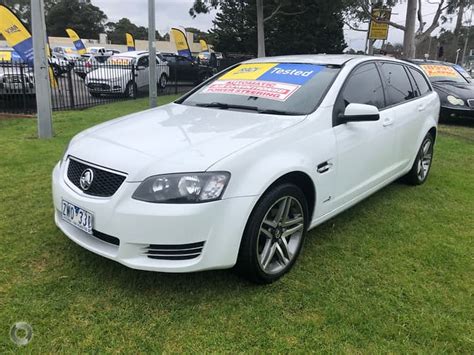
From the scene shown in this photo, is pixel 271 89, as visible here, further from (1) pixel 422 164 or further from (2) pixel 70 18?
(2) pixel 70 18

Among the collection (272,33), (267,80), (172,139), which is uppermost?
(272,33)

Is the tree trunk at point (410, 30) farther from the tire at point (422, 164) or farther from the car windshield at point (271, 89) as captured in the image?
the car windshield at point (271, 89)

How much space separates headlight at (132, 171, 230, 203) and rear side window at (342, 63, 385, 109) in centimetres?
161

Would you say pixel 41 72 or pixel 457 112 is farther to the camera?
pixel 457 112

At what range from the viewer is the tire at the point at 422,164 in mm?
5039

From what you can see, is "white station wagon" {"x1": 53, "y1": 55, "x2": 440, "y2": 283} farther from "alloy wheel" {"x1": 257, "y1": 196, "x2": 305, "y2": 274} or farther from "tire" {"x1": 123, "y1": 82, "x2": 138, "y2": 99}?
"tire" {"x1": 123, "y1": 82, "x2": 138, "y2": 99}

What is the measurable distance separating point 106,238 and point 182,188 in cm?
60

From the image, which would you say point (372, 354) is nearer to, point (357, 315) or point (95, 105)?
point (357, 315)

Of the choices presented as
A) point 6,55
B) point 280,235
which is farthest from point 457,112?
point 6,55

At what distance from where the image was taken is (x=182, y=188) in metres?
2.47

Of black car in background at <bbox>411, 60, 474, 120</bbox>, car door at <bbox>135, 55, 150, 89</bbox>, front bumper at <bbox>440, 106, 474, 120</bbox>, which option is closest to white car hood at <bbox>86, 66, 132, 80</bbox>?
car door at <bbox>135, 55, 150, 89</bbox>

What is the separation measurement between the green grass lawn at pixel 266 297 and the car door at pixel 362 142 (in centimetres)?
46

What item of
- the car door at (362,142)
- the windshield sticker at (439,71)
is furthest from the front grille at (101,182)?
the windshield sticker at (439,71)

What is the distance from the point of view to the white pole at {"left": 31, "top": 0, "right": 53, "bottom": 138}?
268 inches
